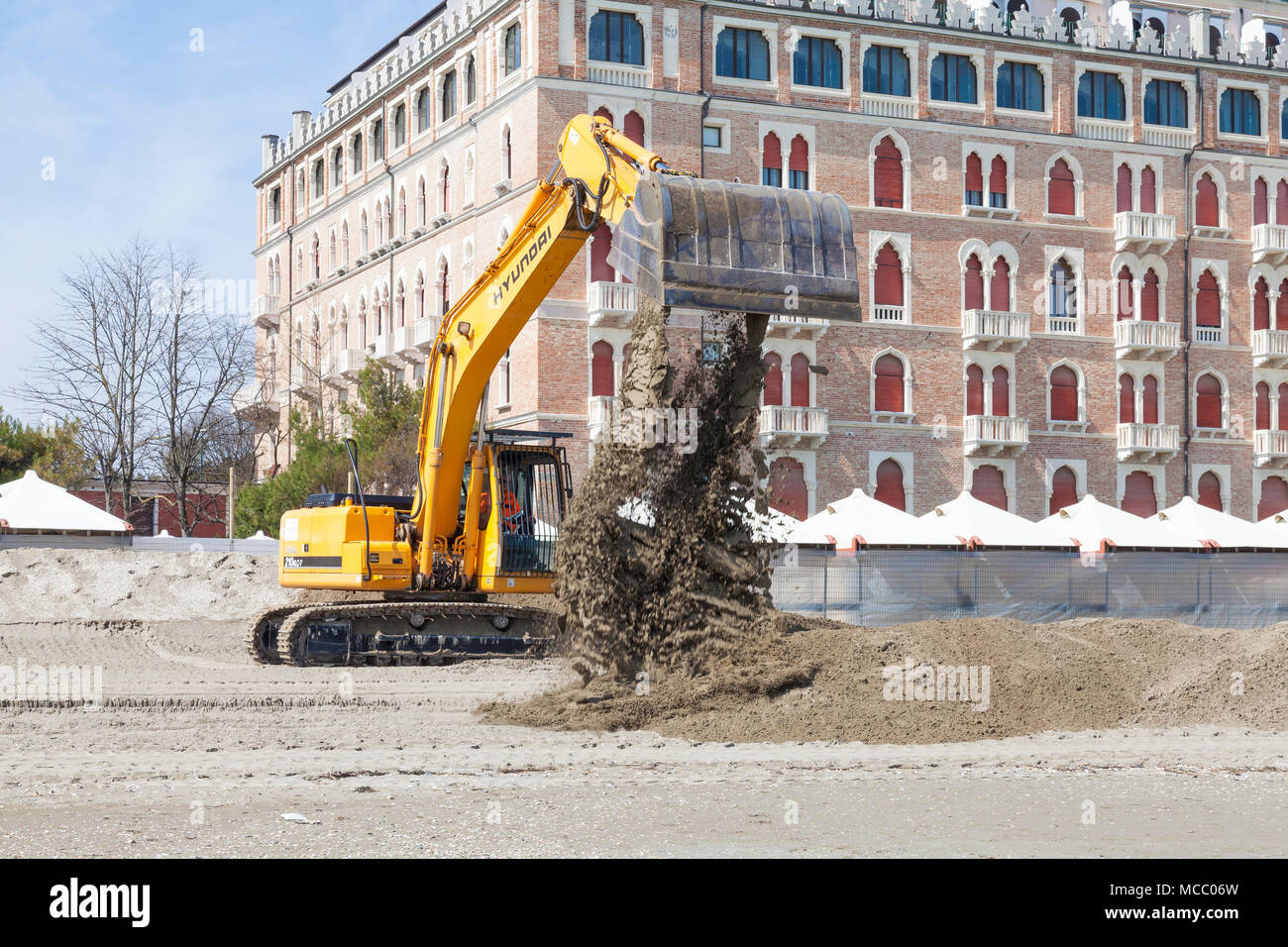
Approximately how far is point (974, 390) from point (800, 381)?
637 centimetres

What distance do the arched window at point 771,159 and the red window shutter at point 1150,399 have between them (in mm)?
15561

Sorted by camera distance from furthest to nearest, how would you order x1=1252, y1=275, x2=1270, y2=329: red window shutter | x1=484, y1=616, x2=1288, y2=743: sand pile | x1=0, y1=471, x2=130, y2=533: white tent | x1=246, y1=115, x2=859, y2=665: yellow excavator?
x1=1252, y1=275, x2=1270, y2=329: red window shutter, x1=0, y1=471, x2=130, y2=533: white tent, x1=246, y1=115, x2=859, y2=665: yellow excavator, x1=484, y1=616, x2=1288, y2=743: sand pile

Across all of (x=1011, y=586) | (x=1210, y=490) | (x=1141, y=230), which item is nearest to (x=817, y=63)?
(x=1141, y=230)

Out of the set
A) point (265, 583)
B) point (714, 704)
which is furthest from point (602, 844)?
Answer: point (265, 583)

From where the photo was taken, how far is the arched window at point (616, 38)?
4666cm

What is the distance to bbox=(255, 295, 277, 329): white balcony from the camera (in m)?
69.0

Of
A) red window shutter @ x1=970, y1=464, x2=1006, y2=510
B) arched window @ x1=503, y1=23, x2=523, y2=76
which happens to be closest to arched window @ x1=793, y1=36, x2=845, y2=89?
arched window @ x1=503, y1=23, x2=523, y2=76

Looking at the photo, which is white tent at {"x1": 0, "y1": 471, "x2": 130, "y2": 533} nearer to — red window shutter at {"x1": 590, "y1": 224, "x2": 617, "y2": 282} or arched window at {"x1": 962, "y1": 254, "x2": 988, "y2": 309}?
red window shutter at {"x1": 590, "y1": 224, "x2": 617, "y2": 282}

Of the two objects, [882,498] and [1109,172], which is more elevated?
[1109,172]

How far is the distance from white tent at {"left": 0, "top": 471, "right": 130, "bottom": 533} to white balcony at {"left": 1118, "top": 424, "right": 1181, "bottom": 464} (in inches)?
1292

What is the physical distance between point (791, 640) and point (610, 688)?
2.11m

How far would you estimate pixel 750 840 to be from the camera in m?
9.95

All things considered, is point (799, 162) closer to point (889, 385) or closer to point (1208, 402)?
point (889, 385)

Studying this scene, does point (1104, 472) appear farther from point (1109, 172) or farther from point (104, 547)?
point (104, 547)
